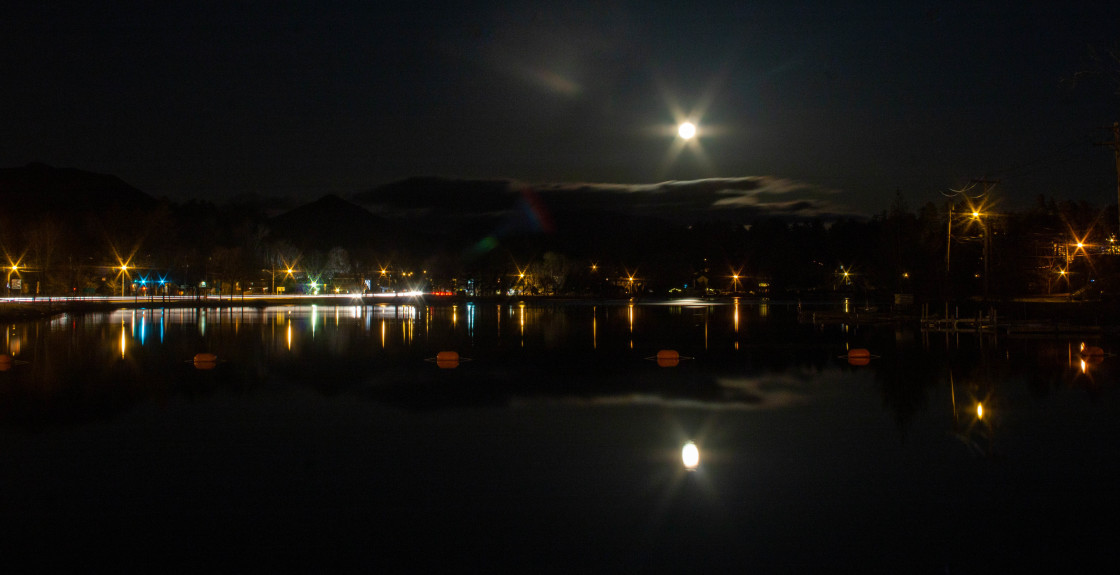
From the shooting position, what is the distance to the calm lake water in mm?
6570

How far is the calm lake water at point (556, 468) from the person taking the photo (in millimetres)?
6570

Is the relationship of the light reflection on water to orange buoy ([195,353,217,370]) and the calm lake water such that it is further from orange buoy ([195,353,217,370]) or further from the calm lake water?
orange buoy ([195,353,217,370])

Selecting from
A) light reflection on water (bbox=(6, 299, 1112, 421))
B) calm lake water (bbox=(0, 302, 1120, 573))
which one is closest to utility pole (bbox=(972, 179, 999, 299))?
light reflection on water (bbox=(6, 299, 1112, 421))

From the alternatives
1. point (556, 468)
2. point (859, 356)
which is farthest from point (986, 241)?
point (556, 468)

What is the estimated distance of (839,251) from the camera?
159 meters

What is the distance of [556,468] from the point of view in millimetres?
9242

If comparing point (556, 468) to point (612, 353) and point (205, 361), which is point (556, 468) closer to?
point (205, 361)

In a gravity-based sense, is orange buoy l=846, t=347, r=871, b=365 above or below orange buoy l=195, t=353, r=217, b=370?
below

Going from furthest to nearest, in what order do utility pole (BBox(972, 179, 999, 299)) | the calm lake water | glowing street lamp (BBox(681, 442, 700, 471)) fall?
utility pole (BBox(972, 179, 999, 299)) < glowing street lamp (BBox(681, 442, 700, 471)) < the calm lake water

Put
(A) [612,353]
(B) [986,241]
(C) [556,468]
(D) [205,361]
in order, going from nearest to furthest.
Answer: (C) [556,468]
(D) [205,361]
(A) [612,353]
(B) [986,241]

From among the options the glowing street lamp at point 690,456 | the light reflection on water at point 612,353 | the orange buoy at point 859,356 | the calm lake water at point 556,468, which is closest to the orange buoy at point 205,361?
the light reflection on water at point 612,353

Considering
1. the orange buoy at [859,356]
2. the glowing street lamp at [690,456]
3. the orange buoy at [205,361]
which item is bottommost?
the glowing street lamp at [690,456]

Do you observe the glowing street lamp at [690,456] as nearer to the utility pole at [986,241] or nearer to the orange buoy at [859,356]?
the orange buoy at [859,356]

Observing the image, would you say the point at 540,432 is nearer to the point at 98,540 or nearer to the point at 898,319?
the point at 98,540
